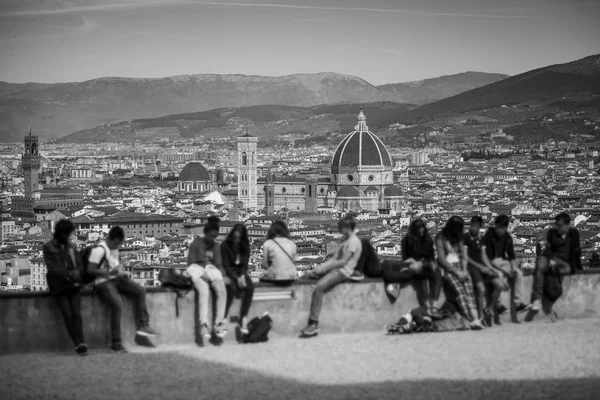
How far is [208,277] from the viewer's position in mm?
8266

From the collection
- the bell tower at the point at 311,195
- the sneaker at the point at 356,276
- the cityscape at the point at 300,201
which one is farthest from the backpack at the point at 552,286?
the bell tower at the point at 311,195

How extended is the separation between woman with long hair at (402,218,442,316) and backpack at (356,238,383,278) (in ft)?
0.65

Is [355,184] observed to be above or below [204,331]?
below

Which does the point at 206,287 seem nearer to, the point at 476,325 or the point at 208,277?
the point at 208,277

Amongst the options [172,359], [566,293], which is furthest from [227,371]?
[566,293]

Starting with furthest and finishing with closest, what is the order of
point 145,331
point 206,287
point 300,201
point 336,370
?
point 300,201 → point 206,287 → point 145,331 → point 336,370

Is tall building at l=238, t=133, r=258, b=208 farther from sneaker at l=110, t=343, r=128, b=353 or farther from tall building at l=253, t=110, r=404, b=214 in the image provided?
sneaker at l=110, t=343, r=128, b=353

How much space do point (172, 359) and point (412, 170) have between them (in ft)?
372

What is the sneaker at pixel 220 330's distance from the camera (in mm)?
8188

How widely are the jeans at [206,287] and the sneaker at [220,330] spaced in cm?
3

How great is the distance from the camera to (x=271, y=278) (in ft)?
28.1

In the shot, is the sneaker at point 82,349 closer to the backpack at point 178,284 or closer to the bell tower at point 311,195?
the backpack at point 178,284

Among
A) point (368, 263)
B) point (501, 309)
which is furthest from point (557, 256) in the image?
point (368, 263)

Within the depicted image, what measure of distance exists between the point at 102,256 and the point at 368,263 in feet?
5.73
